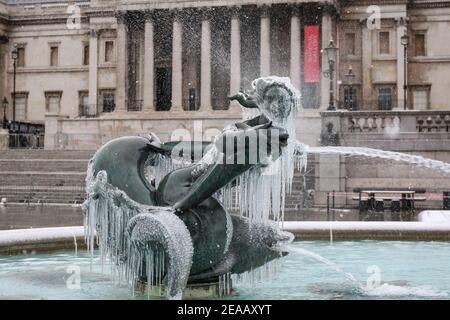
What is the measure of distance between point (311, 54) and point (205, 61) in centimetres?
887

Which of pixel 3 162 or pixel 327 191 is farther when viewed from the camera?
pixel 3 162

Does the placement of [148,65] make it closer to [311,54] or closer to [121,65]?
[121,65]

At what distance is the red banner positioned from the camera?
51938 mm

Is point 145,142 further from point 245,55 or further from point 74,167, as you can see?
point 245,55

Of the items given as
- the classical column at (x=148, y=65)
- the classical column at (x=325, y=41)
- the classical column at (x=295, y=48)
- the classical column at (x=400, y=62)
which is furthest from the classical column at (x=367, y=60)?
the classical column at (x=148, y=65)

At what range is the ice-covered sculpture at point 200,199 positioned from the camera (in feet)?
27.8

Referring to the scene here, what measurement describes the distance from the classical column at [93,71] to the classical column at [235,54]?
13871 millimetres

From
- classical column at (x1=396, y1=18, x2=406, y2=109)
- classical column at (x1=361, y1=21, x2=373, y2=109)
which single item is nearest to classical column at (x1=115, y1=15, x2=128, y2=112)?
classical column at (x1=361, y1=21, x2=373, y2=109)

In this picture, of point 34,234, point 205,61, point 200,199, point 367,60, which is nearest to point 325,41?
point 367,60

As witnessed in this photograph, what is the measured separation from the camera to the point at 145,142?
936 cm

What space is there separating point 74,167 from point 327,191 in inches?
539
